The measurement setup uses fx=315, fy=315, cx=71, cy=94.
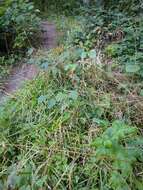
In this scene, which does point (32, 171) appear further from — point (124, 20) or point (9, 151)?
point (124, 20)

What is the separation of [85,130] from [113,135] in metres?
0.60

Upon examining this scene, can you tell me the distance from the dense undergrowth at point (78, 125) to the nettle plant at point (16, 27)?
1470mm

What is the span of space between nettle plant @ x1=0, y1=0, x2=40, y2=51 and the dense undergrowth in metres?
1.47

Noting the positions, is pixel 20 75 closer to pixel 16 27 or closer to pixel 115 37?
pixel 16 27

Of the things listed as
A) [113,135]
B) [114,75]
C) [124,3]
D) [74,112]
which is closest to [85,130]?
[74,112]

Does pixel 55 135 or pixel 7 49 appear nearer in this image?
pixel 55 135

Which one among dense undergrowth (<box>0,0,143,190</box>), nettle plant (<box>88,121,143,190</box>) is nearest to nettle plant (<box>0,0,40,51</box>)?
dense undergrowth (<box>0,0,143,190</box>)

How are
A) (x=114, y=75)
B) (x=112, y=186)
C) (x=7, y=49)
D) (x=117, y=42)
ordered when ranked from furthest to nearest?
(x=7, y=49) < (x=117, y=42) < (x=114, y=75) < (x=112, y=186)

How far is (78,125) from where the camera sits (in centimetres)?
292

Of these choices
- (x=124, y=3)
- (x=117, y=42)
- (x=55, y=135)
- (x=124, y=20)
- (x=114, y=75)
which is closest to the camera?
(x=55, y=135)

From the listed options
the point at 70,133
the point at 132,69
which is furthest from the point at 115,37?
the point at 70,133

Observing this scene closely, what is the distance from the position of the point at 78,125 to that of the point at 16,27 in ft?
9.55

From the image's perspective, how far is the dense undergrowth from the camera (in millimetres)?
2414

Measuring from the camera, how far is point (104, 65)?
3.49 meters
